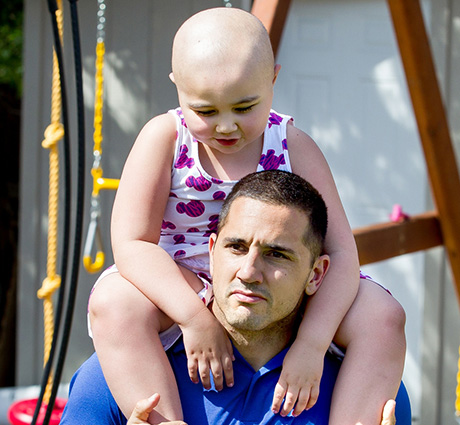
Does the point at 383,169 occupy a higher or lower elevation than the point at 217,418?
lower

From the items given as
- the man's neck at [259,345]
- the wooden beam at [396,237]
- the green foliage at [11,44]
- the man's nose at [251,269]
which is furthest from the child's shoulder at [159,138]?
the green foliage at [11,44]

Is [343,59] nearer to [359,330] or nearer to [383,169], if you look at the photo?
[383,169]

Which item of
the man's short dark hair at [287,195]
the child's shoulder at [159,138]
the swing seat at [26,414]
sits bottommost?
the swing seat at [26,414]

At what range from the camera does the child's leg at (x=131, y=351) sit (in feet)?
5.60

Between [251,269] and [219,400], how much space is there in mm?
352

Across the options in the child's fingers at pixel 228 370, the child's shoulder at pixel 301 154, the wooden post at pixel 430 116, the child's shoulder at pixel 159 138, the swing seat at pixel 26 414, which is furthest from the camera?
the wooden post at pixel 430 116

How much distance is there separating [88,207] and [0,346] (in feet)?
4.83

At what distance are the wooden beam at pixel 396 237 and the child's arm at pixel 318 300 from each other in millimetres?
871

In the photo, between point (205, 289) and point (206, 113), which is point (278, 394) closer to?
point (205, 289)

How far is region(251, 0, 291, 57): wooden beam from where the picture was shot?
96.2 inches

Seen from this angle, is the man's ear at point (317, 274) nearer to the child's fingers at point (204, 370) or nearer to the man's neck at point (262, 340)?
the man's neck at point (262, 340)

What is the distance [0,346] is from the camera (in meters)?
5.68

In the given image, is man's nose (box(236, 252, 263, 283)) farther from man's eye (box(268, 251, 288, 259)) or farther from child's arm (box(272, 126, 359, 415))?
child's arm (box(272, 126, 359, 415))

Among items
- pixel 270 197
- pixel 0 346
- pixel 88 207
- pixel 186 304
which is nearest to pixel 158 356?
pixel 186 304
